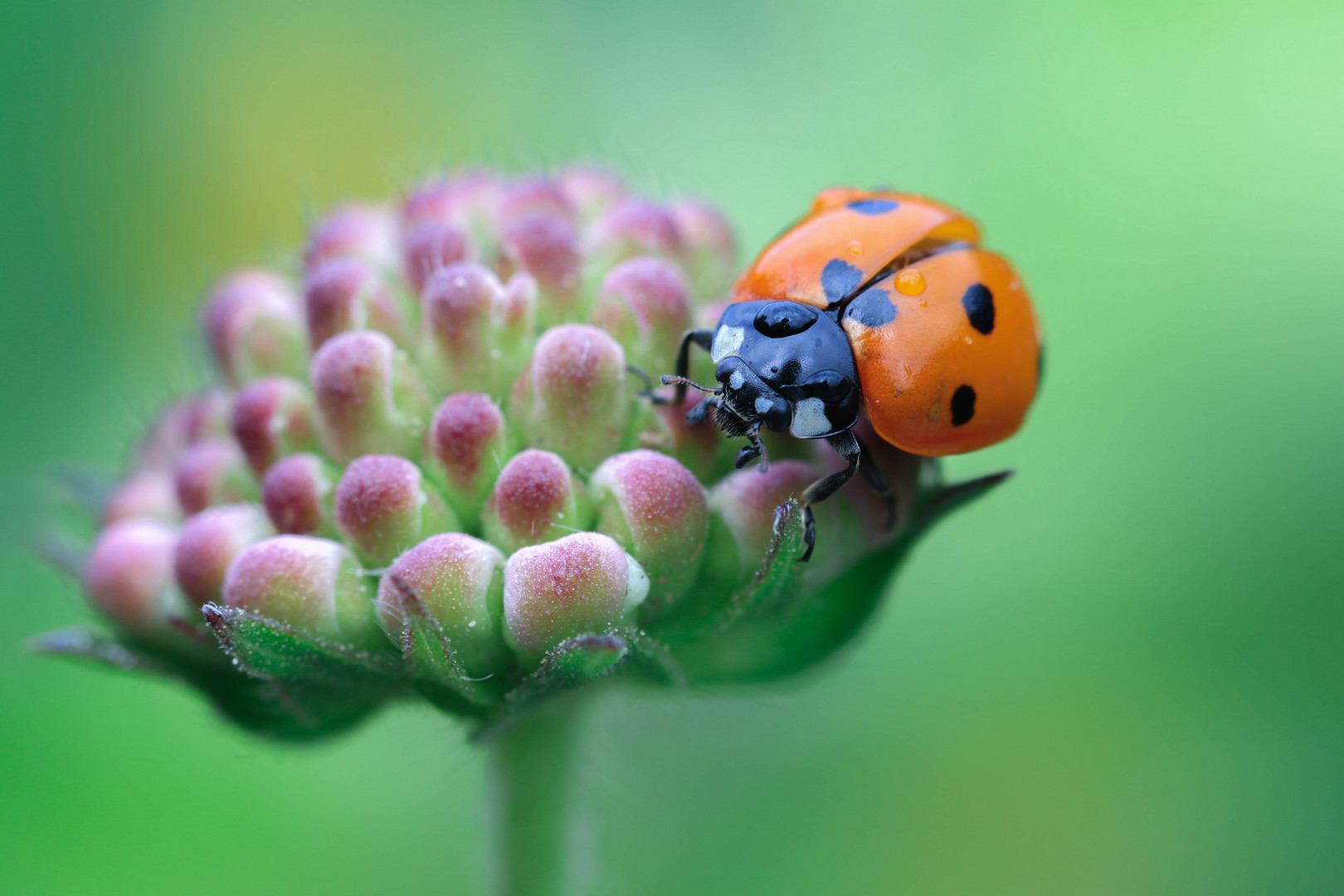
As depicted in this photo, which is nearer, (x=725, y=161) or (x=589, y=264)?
(x=589, y=264)

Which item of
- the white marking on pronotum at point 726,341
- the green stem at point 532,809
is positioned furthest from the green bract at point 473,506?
the green stem at point 532,809

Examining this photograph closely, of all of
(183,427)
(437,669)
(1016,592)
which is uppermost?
(183,427)

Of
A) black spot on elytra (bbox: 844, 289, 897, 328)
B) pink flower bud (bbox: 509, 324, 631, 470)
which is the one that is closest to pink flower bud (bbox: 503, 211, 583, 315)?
pink flower bud (bbox: 509, 324, 631, 470)

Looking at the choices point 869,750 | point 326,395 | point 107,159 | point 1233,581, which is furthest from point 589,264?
point 107,159

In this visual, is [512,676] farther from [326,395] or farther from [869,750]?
[869,750]

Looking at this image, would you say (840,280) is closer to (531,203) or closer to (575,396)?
(575,396)

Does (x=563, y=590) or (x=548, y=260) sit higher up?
(x=548, y=260)

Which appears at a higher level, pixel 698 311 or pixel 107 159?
pixel 107 159

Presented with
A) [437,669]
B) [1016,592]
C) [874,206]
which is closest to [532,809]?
[437,669]

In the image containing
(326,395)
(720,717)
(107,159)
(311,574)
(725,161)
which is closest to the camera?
(311,574)
